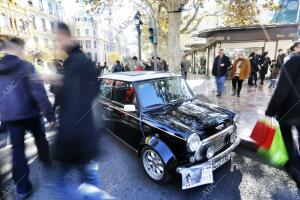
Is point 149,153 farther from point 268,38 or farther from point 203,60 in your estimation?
point 203,60

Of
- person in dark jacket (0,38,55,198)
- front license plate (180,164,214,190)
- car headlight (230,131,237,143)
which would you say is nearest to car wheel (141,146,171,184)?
front license plate (180,164,214,190)

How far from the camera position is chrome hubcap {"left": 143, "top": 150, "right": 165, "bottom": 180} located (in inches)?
115

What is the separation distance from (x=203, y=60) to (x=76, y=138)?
68.0ft

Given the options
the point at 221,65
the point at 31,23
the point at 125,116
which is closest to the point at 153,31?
the point at 221,65

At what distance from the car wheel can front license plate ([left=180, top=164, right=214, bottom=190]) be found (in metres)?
0.27

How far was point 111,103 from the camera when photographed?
4062mm

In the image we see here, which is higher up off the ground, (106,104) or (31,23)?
(31,23)

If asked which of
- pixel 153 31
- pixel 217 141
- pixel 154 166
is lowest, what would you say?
pixel 154 166

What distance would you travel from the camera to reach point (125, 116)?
3.60 meters

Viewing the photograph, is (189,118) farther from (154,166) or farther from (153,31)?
(153,31)

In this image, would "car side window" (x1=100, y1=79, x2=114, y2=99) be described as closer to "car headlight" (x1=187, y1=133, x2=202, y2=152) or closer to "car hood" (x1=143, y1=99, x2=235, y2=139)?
"car hood" (x1=143, y1=99, x2=235, y2=139)

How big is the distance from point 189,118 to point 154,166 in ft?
3.00

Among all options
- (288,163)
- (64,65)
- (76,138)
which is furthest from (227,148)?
(64,65)

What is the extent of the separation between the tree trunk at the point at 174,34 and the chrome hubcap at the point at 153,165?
5.67 m
